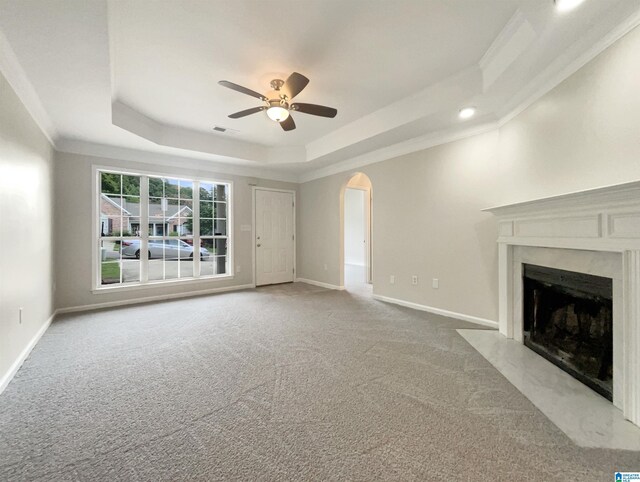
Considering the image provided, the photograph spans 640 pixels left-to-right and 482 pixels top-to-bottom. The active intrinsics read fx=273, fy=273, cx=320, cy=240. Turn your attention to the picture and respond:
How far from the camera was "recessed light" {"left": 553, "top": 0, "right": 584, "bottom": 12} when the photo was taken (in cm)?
170

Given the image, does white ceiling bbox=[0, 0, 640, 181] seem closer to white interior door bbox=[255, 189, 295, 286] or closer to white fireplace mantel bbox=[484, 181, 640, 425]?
white fireplace mantel bbox=[484, 181, 640, 425]

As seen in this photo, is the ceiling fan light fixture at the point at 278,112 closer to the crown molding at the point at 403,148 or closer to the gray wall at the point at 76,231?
the crown molding at the point at 403,148

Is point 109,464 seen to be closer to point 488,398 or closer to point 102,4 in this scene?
point 488,398

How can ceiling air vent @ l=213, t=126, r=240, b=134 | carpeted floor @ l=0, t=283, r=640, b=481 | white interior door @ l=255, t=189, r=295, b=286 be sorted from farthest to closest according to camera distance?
white interior door @ l=255, t=189, r=295, b=286
ceiling air vent @ l=213, t=126, r=240, b=134
carpeted floor @ l=0, t=283, r=640, b=481

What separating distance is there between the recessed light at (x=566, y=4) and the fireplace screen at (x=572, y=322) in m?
1.83

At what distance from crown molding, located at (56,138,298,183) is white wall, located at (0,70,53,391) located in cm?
65

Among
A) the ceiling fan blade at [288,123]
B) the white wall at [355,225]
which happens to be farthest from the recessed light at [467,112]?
the white wall at [355,225]

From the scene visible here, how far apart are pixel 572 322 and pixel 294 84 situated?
10.7ft

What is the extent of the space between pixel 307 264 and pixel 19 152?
15.6 ft

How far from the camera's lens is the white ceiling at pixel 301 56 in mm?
1921

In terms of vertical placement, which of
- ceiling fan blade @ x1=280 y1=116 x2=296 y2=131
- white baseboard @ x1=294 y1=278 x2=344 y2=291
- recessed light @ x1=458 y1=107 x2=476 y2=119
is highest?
recessed light @ x1=458 y1=107 x2=476 y2=119

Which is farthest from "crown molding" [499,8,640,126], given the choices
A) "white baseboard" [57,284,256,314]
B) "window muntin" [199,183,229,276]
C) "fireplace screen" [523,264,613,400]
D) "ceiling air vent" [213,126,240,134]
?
"white baseboard" [57,284,256,314]

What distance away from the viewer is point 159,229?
4.84 meters

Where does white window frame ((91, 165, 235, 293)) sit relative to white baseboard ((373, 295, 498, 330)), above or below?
above
